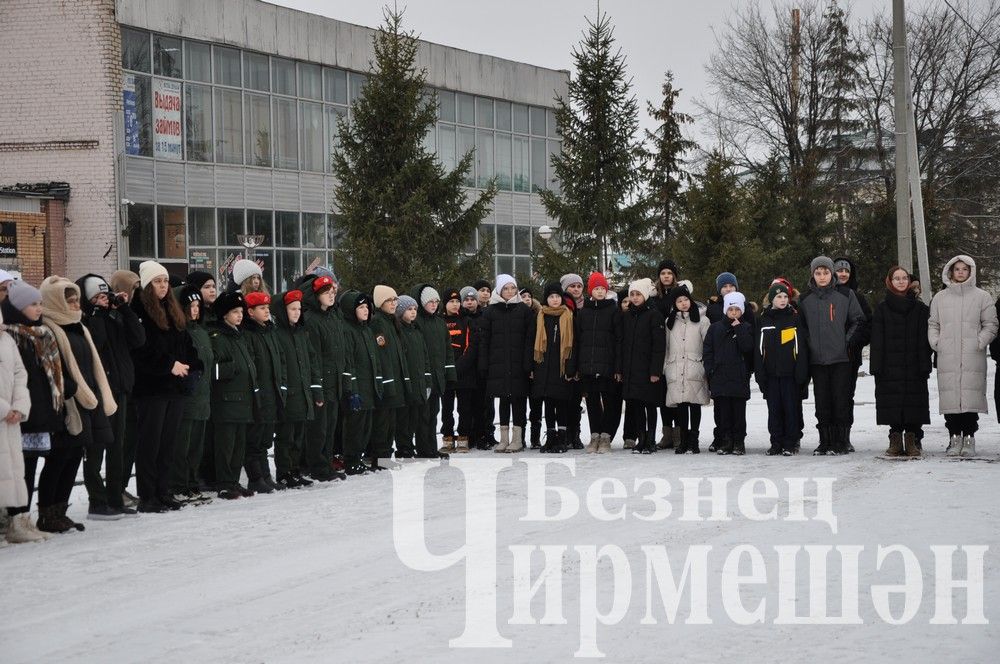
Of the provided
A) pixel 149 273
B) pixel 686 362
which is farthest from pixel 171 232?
pixel 149 273

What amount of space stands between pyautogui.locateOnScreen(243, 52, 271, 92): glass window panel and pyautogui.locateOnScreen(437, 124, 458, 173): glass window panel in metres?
7.12

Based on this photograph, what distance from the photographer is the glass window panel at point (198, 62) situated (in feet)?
106

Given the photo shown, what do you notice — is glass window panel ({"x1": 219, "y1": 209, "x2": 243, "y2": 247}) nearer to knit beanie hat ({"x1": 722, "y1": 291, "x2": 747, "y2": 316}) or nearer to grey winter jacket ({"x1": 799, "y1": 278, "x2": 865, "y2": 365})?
knit beanie hat ({"x1": 722, "y1": 291, "x2": 747, "y2": 316})

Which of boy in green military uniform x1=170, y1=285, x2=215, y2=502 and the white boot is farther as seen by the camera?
boy in green military uniform x1=170, y1=285, x2=215, y2=502

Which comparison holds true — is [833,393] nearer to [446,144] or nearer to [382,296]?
[382,296]

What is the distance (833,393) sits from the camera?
15000 millimetres

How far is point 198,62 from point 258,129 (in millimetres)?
2855

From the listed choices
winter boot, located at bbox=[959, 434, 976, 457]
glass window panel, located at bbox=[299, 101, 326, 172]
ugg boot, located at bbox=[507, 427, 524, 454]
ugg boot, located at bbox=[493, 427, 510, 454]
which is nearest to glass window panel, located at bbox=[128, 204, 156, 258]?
glass window panel, located at bbox=[299, 101, 326, 172]

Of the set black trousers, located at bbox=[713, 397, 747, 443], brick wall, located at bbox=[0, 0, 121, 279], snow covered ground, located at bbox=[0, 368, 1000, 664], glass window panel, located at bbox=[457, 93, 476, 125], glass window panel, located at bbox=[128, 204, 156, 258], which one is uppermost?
glass window panel, located at bbox=[457, 93, 476, 125]

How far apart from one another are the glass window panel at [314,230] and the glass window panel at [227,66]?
14.3 feet

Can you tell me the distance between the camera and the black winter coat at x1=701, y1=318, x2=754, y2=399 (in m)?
15.2

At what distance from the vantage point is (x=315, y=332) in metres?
13.1

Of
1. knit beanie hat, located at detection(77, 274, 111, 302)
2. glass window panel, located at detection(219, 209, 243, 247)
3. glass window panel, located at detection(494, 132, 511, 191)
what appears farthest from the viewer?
glass window panel, located at detection(494, 132, 511, 191)

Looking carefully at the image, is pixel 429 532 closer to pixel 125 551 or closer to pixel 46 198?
pixel 125 551
